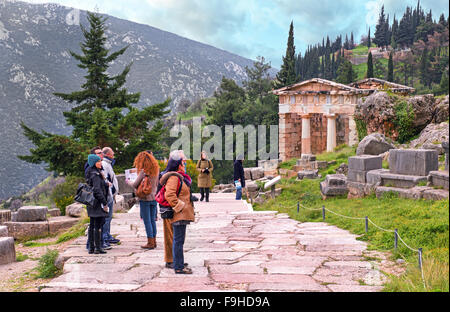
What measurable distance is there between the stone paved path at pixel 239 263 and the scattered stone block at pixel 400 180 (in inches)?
95.3

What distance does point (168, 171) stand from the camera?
19.7 feet

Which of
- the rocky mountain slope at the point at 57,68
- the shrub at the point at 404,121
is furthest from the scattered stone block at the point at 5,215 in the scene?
the rocky mountain slope at the point at 57,68

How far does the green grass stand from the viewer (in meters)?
4.72

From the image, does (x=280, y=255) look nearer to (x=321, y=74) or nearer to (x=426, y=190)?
(x=426, y=190)

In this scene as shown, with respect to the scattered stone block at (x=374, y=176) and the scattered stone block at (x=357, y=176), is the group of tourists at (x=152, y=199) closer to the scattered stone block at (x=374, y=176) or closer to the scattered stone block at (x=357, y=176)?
the scattered stone block at (x=374, y=176)

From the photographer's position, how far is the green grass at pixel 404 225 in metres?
4.72

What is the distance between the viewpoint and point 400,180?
417 inches

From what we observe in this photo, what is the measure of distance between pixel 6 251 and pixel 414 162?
9059mm

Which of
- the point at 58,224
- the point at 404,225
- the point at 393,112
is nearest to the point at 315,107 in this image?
the point at 393,112

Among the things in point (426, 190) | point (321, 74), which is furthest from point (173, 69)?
point (426, 190)

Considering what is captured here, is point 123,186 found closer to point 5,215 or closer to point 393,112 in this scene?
point 5,215

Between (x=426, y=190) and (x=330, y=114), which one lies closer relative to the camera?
(x=426, y=190)

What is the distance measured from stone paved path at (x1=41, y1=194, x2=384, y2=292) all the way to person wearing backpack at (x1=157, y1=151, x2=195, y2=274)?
0.24m
